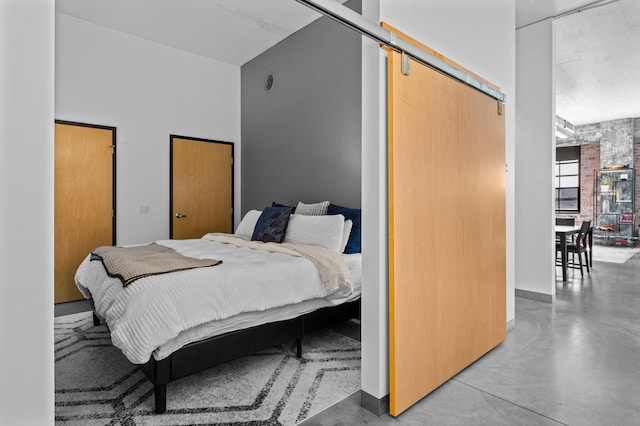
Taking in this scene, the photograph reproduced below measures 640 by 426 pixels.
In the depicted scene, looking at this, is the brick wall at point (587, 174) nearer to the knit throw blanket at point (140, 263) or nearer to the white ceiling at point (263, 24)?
the white ceiling at point (263, 24)

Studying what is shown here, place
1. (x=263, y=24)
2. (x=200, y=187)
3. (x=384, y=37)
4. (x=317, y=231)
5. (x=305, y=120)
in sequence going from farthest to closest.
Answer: (x=200, y=187) → (x=305, y=120) → (x=263, y=24) → (x=317, y=231) → (x=384, y=37)

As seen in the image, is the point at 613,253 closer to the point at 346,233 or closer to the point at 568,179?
the point at 568,179

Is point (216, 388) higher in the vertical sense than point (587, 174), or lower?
lower

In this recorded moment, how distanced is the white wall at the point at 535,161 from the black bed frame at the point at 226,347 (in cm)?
268

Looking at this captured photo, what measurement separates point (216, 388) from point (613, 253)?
29.6 ft

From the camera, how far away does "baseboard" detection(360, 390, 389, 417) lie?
1893 mm

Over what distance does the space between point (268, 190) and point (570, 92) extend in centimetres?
620

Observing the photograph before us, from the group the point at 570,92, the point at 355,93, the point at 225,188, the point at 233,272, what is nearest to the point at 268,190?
the point at 225,188

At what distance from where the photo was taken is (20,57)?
0.84 metres

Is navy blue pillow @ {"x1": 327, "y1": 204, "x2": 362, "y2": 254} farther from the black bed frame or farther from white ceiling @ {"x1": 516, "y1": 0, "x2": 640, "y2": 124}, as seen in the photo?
white ceiling @ {"x1": 516, "y1": 0, "x2": 640, "y2": 124}

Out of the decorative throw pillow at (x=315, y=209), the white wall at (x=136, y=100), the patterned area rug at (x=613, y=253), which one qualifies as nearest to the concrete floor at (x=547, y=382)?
the decorative throw pillow at (x=315, y=209)

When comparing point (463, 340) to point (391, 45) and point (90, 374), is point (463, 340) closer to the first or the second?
point (391, 45)

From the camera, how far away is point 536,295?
4.15 m

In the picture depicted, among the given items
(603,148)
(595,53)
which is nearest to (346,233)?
(595,53)
